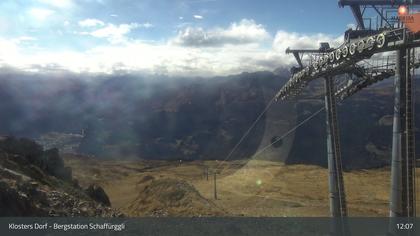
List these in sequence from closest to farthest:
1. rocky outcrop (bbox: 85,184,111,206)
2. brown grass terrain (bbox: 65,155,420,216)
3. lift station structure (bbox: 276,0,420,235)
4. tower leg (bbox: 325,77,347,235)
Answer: lift station structure (bbox: 276,0,420,235)
tower leg (bbox: 325,77,347,235)
rocky outcrop (bbox: 85,184,111,206)
brown grass terrain (bbox: 65,155,420,216)

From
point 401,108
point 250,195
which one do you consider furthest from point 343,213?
point 250,195

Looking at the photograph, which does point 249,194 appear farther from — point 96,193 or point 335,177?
point 335,177

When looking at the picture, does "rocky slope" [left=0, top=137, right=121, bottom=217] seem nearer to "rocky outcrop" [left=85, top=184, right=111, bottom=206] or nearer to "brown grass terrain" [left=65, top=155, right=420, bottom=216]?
"rocky outcrop" [left=85, top=184, right=111, bottom=206]

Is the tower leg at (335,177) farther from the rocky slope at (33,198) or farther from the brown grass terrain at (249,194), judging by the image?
the rocky slope at (33,198)

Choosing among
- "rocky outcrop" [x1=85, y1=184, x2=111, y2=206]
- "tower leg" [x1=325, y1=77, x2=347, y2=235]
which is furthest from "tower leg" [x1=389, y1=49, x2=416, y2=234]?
"rocky outcrop" [x1=85, y1=184, x2=111, y2=206]

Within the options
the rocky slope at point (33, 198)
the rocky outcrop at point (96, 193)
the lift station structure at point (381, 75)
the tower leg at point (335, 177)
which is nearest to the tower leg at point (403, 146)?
the lift station structure at point (381, 75)

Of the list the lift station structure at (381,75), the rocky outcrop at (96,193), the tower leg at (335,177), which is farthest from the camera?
the rocky outcrop at (96,193)

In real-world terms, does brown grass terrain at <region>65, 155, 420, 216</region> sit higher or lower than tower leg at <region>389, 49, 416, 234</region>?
lower

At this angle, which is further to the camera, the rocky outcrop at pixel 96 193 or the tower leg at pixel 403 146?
the rocky outcrop at pixel 96 193
